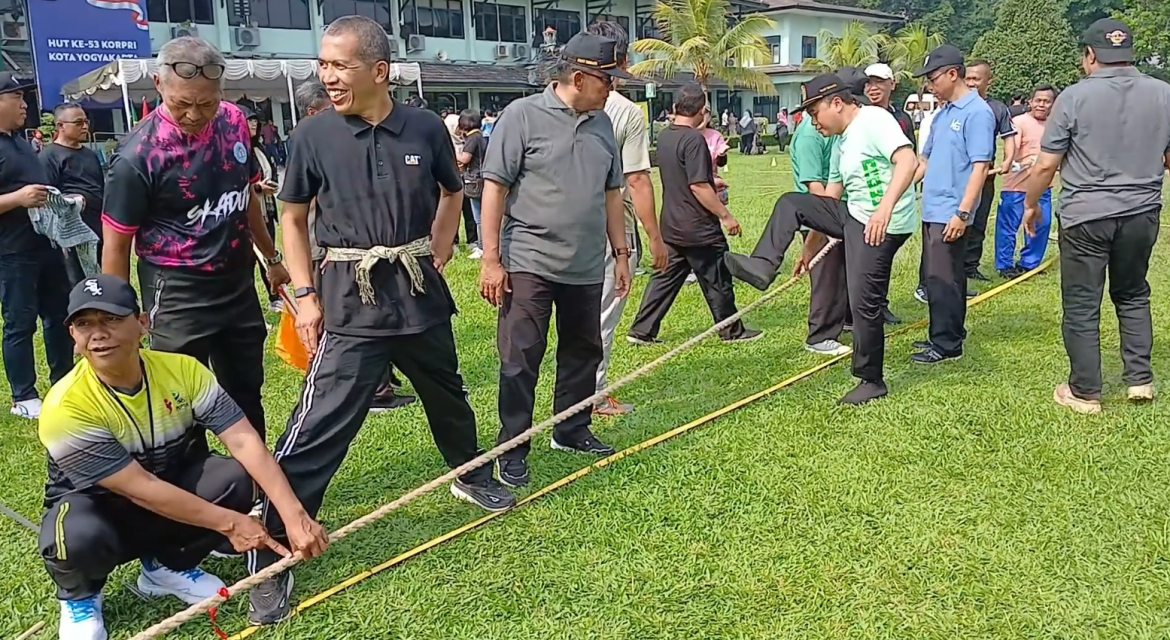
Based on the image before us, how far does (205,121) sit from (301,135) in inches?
17.4

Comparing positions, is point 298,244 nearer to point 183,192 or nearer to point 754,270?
point 183,192

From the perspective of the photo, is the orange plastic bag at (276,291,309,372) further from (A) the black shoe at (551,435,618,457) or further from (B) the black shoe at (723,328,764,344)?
(B) the black shoe at (723,328,764,344)

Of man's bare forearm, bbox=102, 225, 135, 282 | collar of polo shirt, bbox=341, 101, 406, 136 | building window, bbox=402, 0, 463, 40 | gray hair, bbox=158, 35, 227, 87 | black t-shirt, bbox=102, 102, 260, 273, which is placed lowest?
man's bare forearm, bbox=102, 225, 135, 282

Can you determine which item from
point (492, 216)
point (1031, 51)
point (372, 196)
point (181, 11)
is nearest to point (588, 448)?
point (492, 216)

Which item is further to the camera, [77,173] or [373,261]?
[77,173]

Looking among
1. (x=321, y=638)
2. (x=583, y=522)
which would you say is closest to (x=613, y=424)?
(x=583, y=522)

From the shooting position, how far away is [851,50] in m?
35.5

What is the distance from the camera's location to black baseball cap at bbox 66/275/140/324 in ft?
9.25

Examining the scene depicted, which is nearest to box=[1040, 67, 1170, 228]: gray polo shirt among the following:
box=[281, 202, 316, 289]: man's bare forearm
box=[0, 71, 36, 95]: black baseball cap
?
box=[281, 202, 316, 289]: man's bare forearm

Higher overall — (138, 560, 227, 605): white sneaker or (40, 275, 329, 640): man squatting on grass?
(40, 275, 329, 640): man squatting on grass

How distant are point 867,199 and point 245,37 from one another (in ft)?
79.4

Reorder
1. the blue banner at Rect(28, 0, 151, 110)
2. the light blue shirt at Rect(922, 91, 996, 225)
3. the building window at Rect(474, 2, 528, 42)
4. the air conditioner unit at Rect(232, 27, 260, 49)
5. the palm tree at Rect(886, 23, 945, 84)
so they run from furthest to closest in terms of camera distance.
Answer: the palm tree at Rect(886, 23, 945, 84) → the building window at Rect(474, 2, 528, 42) → the air conditioner unit at Rect(232, 27, 260, 49) → the blue banner at Rect(28, 0, 151, 110) → the light blue shirt at Rect(922, 91, 996, 225)

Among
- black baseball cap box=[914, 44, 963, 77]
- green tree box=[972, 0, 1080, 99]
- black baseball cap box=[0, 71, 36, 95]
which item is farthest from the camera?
green tree box=[972, 0, 1080, 99]

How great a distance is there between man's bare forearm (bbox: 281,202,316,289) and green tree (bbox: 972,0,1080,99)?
144 ft
